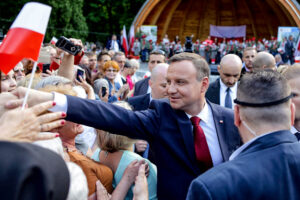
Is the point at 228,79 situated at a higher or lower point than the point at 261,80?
lower

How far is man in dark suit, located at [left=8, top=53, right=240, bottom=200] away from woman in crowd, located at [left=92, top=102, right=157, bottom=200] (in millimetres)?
138

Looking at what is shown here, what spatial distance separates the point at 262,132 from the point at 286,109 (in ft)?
0.61

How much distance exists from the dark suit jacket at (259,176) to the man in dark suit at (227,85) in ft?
11.2

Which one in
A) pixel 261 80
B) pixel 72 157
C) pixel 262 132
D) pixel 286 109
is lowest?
pixel 72 157

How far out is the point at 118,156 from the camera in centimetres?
257

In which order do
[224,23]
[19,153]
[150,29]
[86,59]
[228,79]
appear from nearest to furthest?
[19,153] → [228,79] → [86,59] → [150,29] → [224,23]

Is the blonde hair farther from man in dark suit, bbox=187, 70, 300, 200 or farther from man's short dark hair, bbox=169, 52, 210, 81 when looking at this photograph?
man in dark suit, bbox=187, 70, 300, 200

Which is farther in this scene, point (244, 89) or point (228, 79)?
point (228, 79)

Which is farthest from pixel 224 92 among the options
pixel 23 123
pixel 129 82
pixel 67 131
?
pixel 23 123

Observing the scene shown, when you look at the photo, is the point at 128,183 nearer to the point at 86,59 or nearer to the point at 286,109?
the point at 286,109

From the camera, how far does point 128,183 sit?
2.34 m

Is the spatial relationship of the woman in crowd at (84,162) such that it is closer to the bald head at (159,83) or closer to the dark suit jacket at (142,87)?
the bald head at (159,83)

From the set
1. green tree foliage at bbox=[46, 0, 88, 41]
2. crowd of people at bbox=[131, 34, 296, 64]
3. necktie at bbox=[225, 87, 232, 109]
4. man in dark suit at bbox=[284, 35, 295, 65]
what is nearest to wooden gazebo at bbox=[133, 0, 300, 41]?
crowd of people at bbox=[131, 34, 296, 64]

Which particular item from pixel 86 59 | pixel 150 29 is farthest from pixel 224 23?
pixel 86 59
